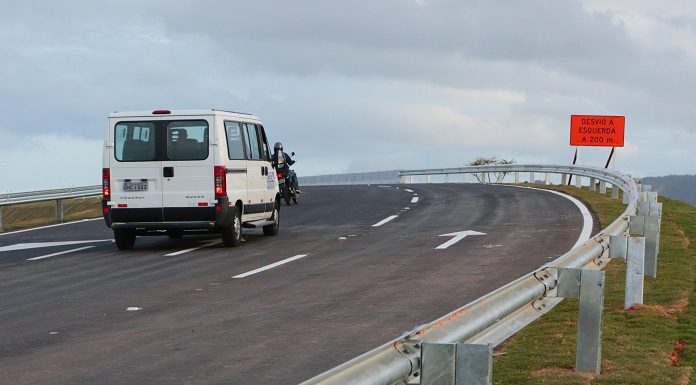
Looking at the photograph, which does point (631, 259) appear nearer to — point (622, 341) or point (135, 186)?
point (622, 341)

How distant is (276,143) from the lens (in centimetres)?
3062

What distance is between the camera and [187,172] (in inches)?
748

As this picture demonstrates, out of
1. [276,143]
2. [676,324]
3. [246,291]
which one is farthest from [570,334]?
[276,143]

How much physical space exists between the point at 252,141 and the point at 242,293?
26.1 feet

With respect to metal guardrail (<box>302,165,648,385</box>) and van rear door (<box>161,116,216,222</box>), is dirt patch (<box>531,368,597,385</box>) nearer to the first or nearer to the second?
metal guardrail (<box>302,165,648,385</box>)

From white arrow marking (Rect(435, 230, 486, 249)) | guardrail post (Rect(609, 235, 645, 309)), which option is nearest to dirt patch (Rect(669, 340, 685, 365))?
guardrail post (Rect(609, 235, 645, 309))

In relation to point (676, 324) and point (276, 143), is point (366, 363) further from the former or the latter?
point (276, 143)

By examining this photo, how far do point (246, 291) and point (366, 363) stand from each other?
932cm

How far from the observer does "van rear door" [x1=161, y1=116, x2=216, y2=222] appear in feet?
62.1

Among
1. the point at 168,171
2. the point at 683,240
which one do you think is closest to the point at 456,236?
the point at 683,240

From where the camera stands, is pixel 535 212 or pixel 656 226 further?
pixel 535 212

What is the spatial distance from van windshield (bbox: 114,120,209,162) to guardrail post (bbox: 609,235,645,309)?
9.60 metres

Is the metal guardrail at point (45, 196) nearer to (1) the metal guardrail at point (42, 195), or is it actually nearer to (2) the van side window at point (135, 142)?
(1) the metal guardrail at point (42, 195)

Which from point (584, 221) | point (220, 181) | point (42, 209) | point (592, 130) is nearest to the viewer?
point (220, 181)
